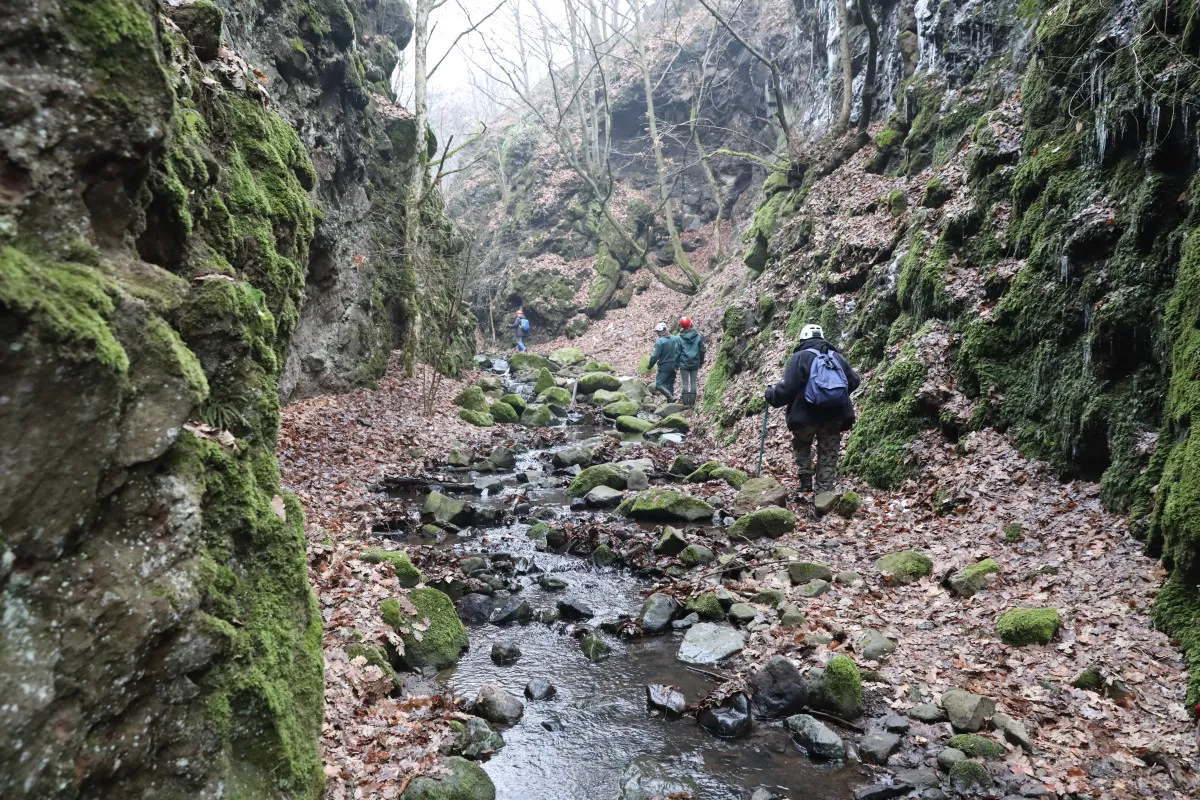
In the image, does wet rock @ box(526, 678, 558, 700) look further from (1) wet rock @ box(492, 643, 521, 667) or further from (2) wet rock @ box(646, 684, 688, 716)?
(2) wet rock @ box(646, 684, 688, 716)

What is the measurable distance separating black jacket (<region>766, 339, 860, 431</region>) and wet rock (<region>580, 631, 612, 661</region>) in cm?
420

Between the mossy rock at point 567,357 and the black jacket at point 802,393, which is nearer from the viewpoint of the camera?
the black jacket at point 802,393

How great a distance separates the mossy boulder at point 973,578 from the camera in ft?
20.2

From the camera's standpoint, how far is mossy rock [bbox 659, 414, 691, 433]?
1589cm

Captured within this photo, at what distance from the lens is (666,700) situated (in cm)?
558

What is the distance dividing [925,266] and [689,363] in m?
7.63

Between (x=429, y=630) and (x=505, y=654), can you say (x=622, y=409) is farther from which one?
(x=429, y=630)

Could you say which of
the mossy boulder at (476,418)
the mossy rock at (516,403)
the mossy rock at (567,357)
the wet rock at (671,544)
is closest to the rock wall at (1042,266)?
the wet rock at (671,544)

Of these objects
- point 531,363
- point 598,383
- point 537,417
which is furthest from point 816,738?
point 531,363

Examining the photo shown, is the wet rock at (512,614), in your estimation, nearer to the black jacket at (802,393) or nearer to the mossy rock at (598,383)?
the black jacket at (802,393)

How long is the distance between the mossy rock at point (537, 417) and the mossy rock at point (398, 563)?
10.3 m

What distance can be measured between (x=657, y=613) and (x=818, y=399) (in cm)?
367

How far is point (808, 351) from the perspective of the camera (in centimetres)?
924

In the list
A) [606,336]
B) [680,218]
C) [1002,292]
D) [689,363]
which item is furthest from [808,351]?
[680,218]
